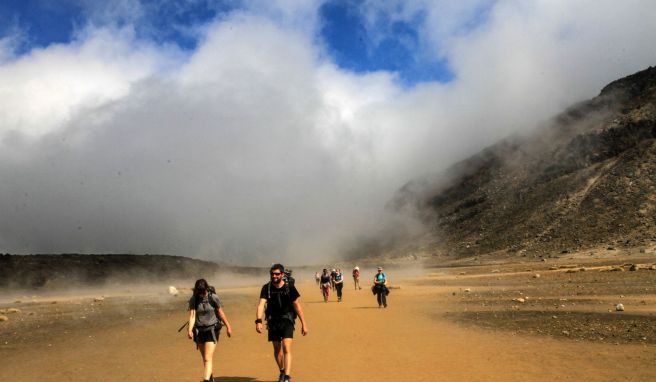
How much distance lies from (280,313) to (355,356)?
3.44 meters

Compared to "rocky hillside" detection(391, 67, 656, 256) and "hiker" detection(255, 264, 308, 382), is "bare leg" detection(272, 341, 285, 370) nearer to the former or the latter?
"hiker" detection(255, 264, 308, 382)

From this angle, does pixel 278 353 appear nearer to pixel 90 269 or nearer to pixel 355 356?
pixel 355 356

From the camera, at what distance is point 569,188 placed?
88.5 m

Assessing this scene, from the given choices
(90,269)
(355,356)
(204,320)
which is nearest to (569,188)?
(90,269)

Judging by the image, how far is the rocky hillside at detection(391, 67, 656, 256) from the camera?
243 feet

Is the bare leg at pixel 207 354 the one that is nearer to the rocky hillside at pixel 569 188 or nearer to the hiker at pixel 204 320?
Answer: the hiker at pixel 204 320

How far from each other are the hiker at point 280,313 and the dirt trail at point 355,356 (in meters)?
1.15

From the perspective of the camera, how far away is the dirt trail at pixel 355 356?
897cm

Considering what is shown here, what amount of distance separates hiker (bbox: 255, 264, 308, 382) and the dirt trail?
1.15 m

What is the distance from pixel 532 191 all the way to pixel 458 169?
2133 inches

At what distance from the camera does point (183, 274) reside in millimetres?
100938

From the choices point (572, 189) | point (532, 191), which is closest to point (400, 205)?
point (532, 191)

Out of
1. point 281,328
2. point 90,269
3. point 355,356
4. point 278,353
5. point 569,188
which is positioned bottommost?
point 355,356

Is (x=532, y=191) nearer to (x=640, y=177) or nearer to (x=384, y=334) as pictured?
(x=640, y=177)
